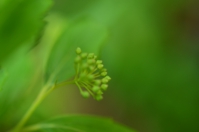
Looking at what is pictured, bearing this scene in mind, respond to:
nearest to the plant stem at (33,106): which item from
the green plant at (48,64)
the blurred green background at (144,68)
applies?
the green plant at (48,64)

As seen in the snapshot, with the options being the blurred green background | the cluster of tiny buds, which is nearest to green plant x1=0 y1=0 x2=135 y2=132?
the cluster of tiny buds

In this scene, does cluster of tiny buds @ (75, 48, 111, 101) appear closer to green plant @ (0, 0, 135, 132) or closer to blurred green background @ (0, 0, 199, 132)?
green plant @ (0, 0, 135, 132)

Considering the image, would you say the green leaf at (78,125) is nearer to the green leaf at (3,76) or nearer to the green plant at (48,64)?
the green plant at (48,64)

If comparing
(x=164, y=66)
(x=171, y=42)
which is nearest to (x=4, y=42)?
(x=164, y=66)

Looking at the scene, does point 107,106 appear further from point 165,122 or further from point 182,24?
point 182,24

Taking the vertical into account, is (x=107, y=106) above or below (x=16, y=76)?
above

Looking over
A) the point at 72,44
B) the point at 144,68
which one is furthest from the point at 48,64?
the point at 144,68
